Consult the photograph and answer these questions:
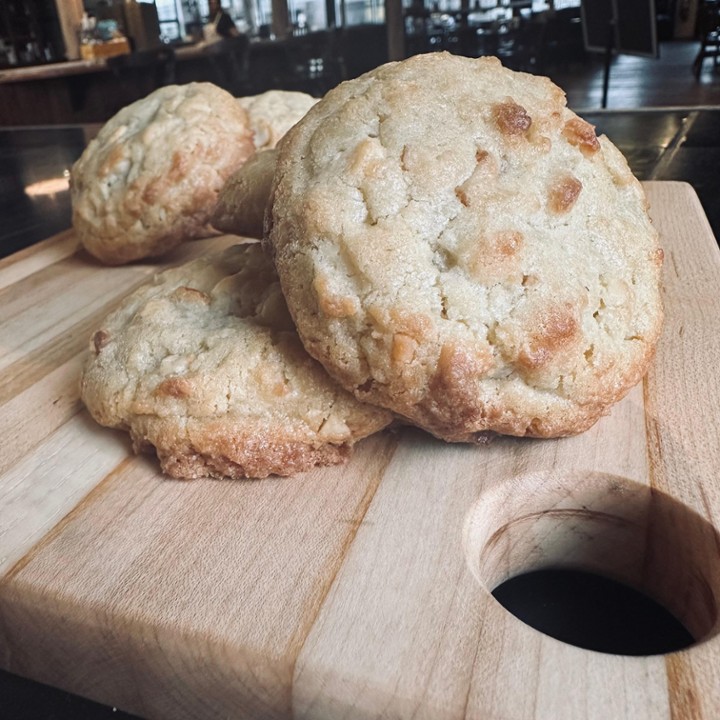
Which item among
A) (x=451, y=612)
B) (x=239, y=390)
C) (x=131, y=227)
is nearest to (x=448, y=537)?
(x=451, y=612)

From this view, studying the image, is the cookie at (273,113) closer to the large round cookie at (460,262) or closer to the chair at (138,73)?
the large round cookie at (460,262)

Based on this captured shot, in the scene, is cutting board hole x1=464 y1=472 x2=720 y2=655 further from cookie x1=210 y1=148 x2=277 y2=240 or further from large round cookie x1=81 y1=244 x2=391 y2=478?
cookie x1=210 y1=148 x2=277 y2=240

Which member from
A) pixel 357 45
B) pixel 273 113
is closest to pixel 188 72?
pixel 357 45

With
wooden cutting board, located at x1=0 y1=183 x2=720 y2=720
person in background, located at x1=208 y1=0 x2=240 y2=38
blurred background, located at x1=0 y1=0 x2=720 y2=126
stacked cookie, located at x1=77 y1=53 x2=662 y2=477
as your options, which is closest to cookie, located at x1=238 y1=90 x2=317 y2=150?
stacked cookie, located at x1=77 y1=53 x2=662 y2=477

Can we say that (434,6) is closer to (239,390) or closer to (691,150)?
(691,150)

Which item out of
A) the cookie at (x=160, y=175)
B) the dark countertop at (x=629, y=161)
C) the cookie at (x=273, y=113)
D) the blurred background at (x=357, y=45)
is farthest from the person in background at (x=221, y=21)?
the cookie at (x=160, y=175)

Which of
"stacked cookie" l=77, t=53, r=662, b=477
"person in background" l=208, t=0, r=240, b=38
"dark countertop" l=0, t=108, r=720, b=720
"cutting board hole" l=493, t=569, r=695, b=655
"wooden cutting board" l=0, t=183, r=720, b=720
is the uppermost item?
"person in background" l=208, t=0, r=240, b=38

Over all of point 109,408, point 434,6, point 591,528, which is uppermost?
point 434,6

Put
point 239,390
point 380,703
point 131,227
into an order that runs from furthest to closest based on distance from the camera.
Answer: point 131,227
point 239,390
point 380,703
